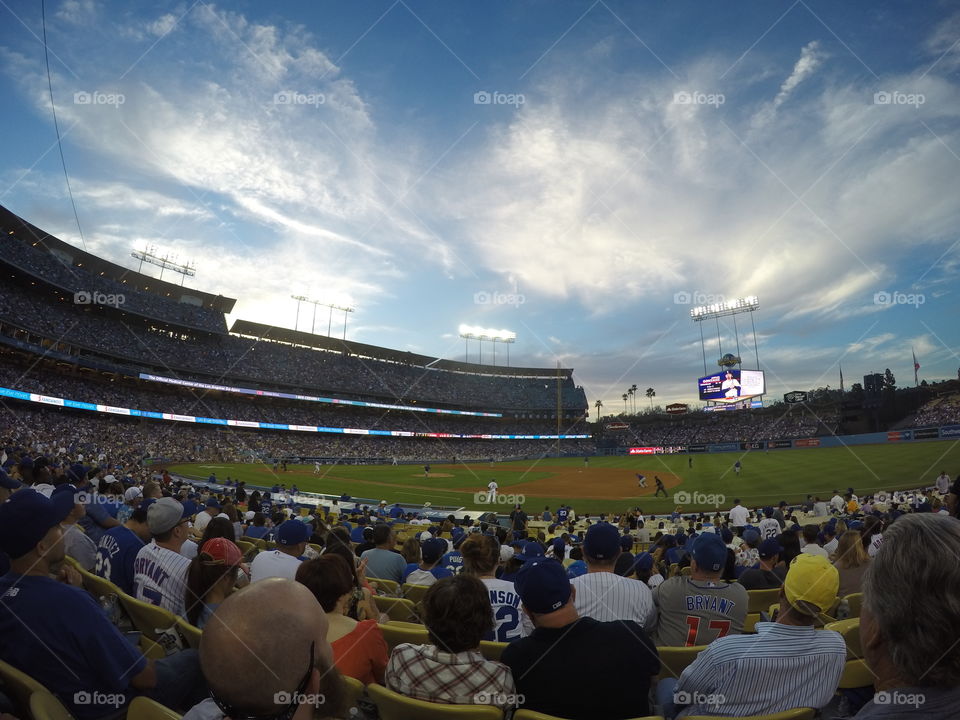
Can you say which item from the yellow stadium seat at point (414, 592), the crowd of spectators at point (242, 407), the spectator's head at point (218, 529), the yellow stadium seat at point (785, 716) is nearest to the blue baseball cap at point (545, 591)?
the yellow stadium seat at point (785, 716)

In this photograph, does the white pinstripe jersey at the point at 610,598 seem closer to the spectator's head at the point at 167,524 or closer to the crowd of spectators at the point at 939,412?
the spectator's head at the point at 167,524

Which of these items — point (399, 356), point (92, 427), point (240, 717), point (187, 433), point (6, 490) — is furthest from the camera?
point (399, 356)

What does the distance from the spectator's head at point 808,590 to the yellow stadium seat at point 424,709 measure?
1.99m

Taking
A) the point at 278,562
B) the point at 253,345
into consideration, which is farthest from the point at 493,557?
the point at 253,345

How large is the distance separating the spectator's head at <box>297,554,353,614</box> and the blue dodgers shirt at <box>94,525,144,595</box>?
3.14m

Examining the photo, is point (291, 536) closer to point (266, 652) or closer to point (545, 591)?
point (545, 591)

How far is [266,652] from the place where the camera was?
1.73m

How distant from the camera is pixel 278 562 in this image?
19.8 feet

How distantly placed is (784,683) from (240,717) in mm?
3332

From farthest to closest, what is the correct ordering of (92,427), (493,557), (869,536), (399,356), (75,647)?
(399,356) < (92,427) < (869,536) < (493,557) < (75,647)

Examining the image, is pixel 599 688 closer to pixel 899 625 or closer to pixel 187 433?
pixel 899 625

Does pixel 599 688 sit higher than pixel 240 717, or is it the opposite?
pixel 240 717

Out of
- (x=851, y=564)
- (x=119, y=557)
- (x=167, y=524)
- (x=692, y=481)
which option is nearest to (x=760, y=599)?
(x=851, y=564)

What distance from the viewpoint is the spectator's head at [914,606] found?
170 cm
